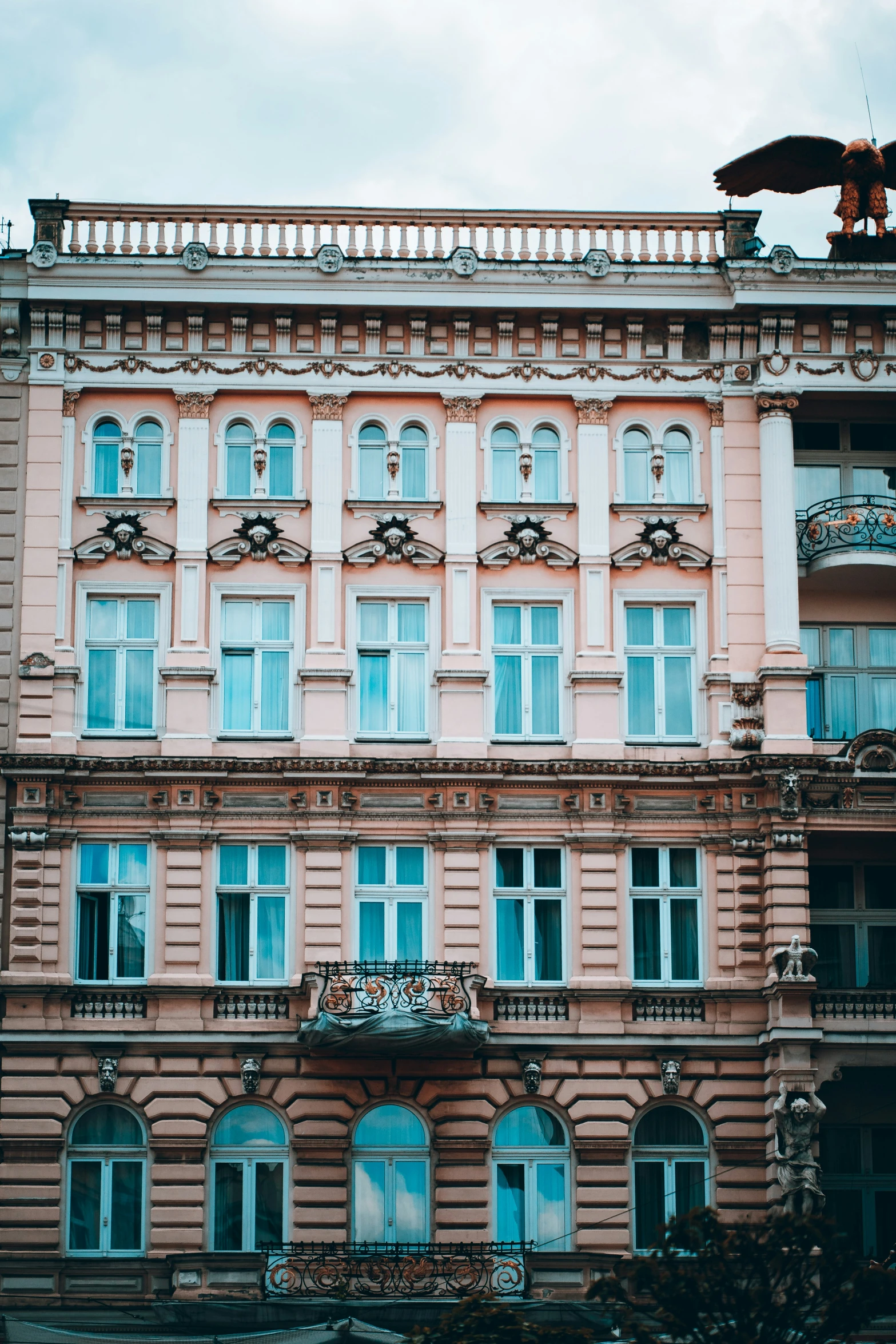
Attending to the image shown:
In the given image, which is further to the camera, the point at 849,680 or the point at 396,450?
the point at 849,680

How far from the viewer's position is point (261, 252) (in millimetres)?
43594

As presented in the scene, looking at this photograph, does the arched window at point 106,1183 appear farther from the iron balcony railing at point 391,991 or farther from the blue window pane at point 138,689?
the blue window pane at point 138,689

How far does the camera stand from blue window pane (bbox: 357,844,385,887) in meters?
41.3

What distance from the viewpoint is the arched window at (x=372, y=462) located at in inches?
1702

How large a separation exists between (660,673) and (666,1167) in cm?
936

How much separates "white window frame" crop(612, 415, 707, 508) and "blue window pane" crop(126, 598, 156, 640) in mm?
9257

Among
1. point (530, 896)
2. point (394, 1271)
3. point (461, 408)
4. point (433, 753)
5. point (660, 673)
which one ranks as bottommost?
point (394, 1271)

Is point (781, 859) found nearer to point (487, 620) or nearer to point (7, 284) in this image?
point (487, 620)

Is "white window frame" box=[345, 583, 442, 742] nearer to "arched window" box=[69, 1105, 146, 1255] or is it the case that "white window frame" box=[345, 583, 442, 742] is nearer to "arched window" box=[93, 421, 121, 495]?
"arched window" box=[93, 421, 121, 495]

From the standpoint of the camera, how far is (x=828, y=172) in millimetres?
45500

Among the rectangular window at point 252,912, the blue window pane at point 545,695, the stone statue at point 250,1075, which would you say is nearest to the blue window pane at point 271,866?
the rectangular window at point 252,912

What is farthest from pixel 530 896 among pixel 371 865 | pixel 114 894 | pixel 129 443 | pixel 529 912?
pixel 129 443

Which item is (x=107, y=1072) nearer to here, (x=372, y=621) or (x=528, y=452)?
(x=372, y=621)

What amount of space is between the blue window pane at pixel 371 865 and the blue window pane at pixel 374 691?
227cm
